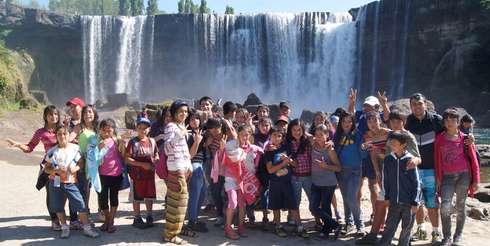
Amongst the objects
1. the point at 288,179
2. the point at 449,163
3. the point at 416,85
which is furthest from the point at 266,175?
the point at 416,85

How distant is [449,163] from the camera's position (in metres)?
5.38

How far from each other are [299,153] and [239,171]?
777 mm

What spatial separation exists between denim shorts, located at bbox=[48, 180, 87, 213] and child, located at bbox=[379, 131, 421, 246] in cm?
346

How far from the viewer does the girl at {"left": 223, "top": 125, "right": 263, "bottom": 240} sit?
229 inches

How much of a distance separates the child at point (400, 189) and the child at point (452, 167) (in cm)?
51

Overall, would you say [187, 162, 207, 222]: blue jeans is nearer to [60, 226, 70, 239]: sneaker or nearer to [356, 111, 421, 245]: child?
[60, 226, 70, 239]: sneaker

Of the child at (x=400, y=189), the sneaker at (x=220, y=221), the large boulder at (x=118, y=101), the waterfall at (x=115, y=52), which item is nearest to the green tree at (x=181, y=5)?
the waterfall at (x=115, y=52)

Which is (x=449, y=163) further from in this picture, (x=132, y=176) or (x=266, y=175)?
(x=132, y=176)

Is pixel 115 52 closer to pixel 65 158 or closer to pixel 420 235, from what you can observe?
pixel 65 158

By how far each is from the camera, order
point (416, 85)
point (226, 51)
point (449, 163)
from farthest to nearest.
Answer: point (226, 51) → point (416, 85) → point (449, 163)

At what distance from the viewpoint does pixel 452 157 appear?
537 centimetres

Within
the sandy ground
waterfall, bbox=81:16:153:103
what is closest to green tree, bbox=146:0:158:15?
waterfall, bbox=81:16:153:103

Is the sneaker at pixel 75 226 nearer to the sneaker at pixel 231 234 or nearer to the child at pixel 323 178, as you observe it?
the sneaker at pixel 231 234

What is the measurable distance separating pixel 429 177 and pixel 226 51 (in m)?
36.0
